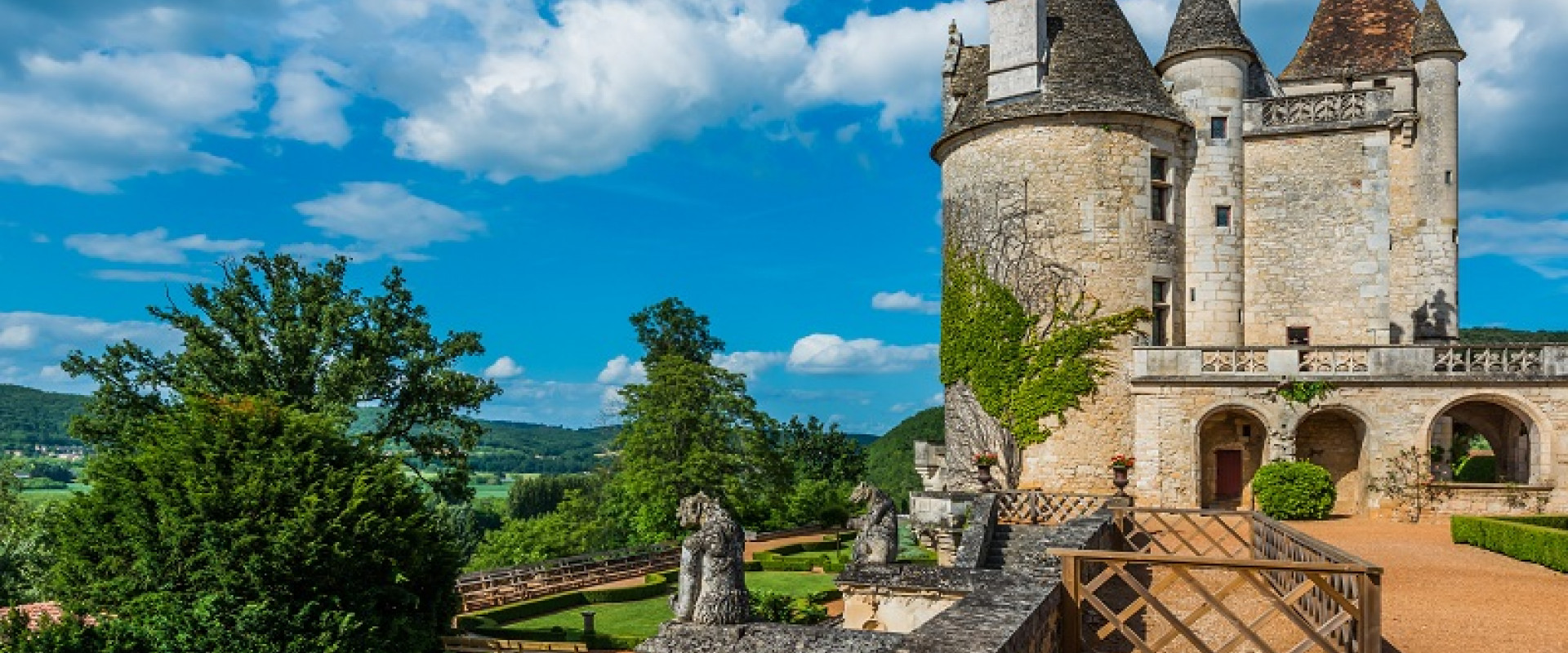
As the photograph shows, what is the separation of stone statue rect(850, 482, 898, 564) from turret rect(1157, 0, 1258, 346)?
1476 cm

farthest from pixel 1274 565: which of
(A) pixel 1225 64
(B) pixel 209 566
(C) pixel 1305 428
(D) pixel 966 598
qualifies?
(A) pixel 1225 64

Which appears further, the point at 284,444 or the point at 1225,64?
the point at 1225,64

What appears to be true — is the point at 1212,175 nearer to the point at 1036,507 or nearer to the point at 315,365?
the point at 1036,507

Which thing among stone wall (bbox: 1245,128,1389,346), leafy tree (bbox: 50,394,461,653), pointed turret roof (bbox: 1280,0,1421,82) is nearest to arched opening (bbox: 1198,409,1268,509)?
stone wall (bbox: 1245,128,1389,346)

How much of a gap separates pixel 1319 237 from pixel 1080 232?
7350 millimetres

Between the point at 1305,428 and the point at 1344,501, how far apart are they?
79.7 inches

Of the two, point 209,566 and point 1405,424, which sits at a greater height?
point 1405,424

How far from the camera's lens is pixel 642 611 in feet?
85.9

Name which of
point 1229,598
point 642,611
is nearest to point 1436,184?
point 1229,598

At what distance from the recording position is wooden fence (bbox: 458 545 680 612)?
26.3m

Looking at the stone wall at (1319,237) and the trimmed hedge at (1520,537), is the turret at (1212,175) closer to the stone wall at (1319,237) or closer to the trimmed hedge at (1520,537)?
the stone wall at (1319,237)

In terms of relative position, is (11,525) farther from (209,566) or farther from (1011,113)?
(1011,113)

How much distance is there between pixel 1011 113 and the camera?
78.9ft

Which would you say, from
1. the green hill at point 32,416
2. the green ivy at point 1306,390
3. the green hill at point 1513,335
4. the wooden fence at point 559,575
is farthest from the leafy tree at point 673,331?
the green hill at point 32,416
